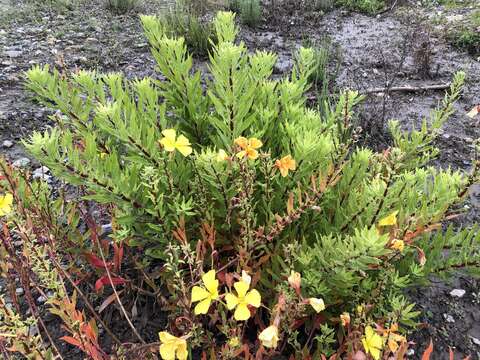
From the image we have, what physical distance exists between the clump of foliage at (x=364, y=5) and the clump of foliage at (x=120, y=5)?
340 centimetres

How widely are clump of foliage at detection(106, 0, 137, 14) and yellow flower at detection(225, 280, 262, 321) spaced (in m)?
6.08

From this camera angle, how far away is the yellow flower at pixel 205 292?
3.93 ft

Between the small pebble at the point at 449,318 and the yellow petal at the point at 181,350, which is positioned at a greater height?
the yellow petal at the point at 181,350

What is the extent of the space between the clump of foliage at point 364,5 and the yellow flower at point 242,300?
22.0 ft

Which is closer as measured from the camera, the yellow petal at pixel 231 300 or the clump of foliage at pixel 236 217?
the yellow petal at pixel 231 300

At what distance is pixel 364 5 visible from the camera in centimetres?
684

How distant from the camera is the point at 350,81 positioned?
4500 millimetres

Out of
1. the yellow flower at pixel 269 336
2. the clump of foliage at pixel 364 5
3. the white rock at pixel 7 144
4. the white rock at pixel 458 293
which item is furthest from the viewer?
the clump of foliage at pixel 364 5

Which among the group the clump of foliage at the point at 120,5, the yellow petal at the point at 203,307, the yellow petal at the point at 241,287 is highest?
the clump of foliage at the point at 120,5

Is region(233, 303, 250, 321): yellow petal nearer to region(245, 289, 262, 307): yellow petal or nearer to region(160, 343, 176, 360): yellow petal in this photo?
region(245, 289, 262, 307): yellow petal

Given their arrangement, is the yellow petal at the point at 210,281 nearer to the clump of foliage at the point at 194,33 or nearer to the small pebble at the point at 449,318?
the small pebble at the point at 449,318

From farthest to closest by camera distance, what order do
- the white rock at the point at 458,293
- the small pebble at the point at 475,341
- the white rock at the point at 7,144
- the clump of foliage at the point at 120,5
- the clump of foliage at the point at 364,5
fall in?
1. the clump of foliage at the point at 364,5
2. the clump of foliage at the point at 120,5
3. the white rock at the point at 7,144
4. the white rock at the point at 458,293
5. the small pebble at the point at 475,341

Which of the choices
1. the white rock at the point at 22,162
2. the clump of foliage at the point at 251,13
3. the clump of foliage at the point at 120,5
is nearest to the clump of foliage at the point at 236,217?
the white rock at the point at 22,162

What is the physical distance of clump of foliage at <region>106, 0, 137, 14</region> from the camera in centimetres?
629
